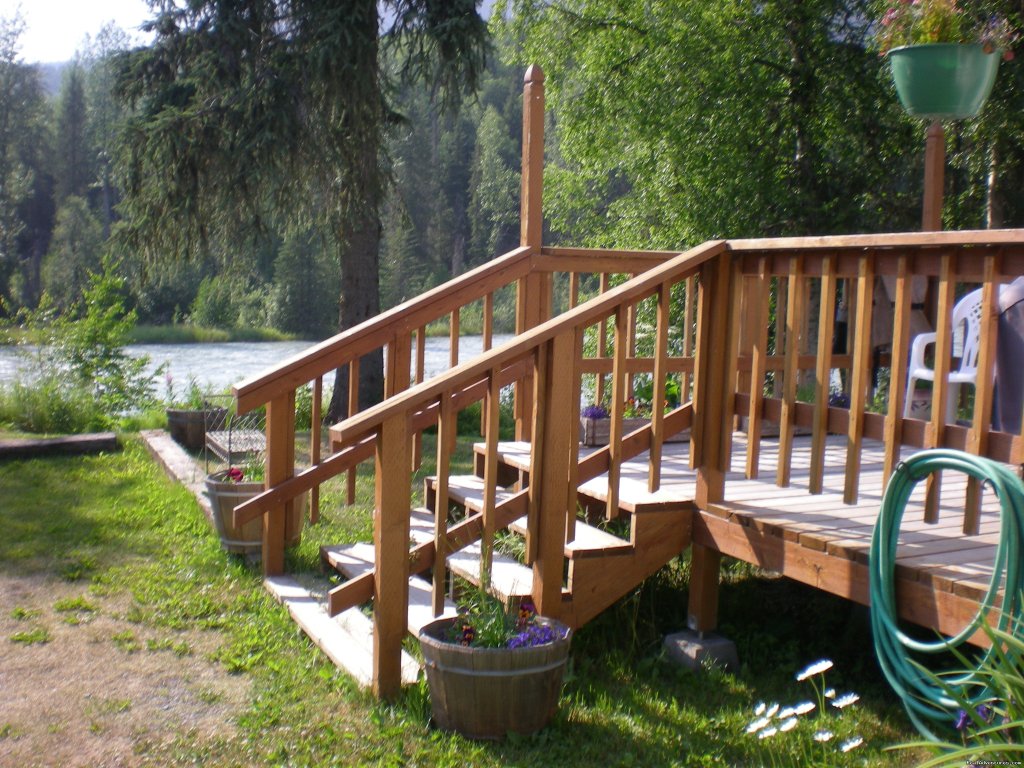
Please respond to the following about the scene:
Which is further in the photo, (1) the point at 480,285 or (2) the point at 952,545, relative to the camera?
(1) the point at 480,285

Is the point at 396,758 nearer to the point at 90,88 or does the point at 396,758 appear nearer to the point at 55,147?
the point at 55,147

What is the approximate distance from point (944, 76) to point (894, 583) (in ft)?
7.50

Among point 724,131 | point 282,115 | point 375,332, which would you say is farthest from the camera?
point 724,131

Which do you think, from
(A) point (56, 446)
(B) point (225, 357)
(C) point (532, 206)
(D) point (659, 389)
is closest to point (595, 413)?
(C) point (532, 206)

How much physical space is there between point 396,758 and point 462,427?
7055mm

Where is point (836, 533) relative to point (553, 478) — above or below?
below

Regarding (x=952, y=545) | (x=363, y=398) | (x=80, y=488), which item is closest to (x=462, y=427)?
(x=363, y=398)

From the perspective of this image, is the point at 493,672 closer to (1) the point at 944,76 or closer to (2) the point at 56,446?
(1) the point at 944,76

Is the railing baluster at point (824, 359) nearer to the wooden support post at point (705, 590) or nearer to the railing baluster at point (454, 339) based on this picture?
the wooden support post at point (705, 590)

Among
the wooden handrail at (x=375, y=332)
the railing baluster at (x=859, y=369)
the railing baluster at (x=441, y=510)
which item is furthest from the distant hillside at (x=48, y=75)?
the railing baluster at (x=859, y=369)

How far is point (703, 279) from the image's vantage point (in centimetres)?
Answer: 374

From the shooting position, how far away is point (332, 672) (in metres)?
3.70

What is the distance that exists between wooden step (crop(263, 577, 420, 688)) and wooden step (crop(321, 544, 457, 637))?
16 centimetres

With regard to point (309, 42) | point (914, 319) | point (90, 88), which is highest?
point (90, 88)
